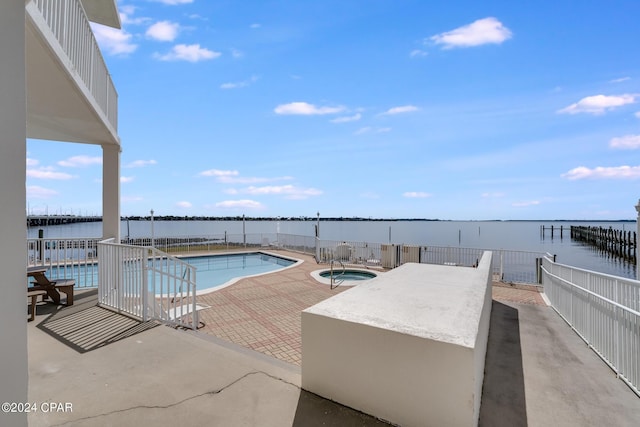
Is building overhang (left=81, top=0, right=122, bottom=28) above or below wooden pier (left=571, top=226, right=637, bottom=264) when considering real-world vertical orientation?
above

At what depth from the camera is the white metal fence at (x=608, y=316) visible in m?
3.61

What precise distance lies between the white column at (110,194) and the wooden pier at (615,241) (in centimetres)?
4633

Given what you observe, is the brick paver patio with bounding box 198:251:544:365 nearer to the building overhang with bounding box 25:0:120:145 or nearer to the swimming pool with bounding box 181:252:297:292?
the swimming pool with bounding box 181:252:297:292

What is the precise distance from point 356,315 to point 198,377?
1.83 meters

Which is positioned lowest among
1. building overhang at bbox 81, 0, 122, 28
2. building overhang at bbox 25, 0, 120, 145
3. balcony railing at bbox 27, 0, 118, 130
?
building overhang at bbox 25, 0, 120, 145

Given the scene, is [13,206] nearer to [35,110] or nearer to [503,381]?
[503,381]

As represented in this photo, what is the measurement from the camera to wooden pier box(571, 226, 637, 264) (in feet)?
130

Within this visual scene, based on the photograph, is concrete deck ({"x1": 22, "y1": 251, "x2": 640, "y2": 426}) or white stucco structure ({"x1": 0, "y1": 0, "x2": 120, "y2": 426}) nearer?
white stucco structure ({"x1": 0, "y1": 0, "x2": 120, "y2": 426})

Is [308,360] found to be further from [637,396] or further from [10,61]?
[637,396]

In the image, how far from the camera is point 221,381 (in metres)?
3.24

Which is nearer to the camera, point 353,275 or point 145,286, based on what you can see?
point 145,286

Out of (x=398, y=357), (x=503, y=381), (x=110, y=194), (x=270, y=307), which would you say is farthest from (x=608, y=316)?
(x=110, y=194)

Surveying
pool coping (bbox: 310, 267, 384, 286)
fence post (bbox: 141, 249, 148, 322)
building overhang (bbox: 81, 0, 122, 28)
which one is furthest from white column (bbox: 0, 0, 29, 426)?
pool coping (bbox: 310, 267, 384, 286)

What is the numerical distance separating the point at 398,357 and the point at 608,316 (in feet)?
12.0
